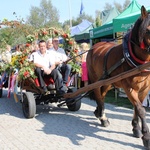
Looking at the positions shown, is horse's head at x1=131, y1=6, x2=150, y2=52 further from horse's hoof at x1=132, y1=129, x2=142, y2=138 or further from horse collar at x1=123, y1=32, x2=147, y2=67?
horse's hoof at x1=132, y1=129, x2=142, y2=138

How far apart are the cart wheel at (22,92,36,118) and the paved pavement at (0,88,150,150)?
0.13m

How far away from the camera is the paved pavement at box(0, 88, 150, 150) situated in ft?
13.0

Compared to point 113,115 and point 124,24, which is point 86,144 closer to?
point 113,115

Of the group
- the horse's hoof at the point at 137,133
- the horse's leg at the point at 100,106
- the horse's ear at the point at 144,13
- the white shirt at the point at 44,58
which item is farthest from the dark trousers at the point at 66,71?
the horse's ear at the point at 144,13

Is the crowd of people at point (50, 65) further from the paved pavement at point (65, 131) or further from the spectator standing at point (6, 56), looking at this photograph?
the spectator standing at point (6, 56)

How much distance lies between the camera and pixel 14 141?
14.0 ft

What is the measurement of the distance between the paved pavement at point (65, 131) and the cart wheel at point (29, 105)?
0.13m

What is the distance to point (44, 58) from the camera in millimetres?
5812

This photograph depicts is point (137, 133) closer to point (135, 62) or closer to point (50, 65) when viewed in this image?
point (135, 62)

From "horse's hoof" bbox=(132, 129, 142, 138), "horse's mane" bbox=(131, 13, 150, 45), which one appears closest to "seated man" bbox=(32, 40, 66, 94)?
"horse's hoof" bbox=(132, 129, 142, 138)

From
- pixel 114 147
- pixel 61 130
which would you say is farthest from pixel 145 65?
pixel 61 130

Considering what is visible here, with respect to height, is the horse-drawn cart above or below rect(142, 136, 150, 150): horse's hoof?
above

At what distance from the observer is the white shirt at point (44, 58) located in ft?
18.7

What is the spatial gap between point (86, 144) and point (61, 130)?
885 mm
